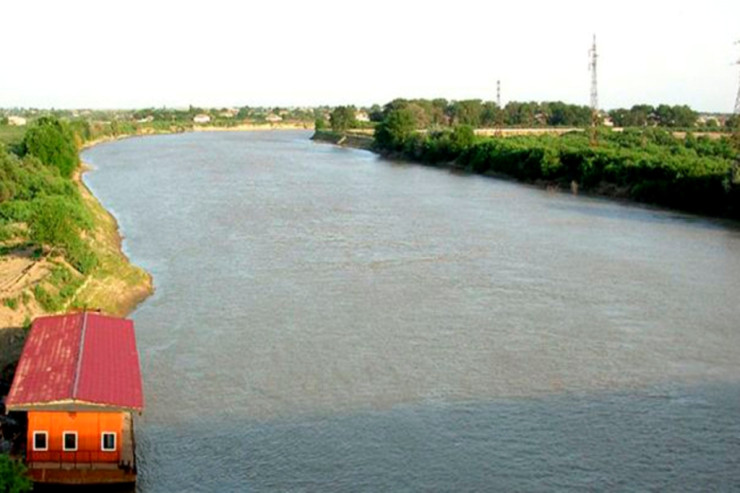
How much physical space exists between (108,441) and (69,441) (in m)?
0.40

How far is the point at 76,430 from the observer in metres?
9.20

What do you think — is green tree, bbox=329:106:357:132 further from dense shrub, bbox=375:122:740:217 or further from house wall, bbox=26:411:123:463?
house wall, bbox=26:411:123:463

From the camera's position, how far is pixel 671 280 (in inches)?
748

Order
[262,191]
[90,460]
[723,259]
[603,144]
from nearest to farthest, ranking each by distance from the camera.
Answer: [90,460] → [723,259] → [262,191] → [603,144]

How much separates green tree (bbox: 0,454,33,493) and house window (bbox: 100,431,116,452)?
0.82m

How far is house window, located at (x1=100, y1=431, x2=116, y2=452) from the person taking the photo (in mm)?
9266

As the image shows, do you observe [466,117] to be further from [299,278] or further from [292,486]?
[292,486]

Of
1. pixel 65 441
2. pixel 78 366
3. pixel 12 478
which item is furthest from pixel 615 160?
pixel 12 478

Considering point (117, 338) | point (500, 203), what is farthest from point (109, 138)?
point (117, 338)

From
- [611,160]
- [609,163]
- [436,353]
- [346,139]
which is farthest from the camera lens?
[346,139]

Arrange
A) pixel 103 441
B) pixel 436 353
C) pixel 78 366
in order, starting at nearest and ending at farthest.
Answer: pixel 103 441, pixel 78 366, pixel 436 353

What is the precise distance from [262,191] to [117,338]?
2422cm

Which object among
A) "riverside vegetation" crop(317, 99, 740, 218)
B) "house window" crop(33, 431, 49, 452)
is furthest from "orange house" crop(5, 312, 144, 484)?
"riverside vegetation" crop(317, 99, 740, 218)

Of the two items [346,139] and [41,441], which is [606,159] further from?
[346,139]
